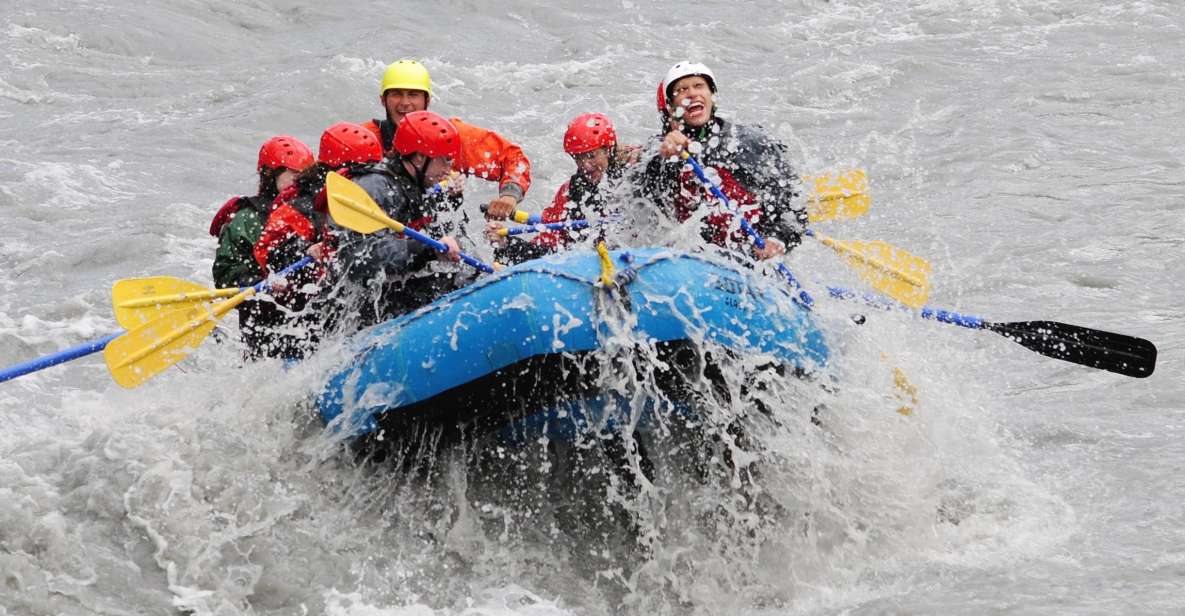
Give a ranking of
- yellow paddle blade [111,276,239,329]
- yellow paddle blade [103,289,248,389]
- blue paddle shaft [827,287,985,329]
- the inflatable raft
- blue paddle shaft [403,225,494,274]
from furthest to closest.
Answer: blue paddle shaft [827,287,985,329]
yellow paddle blade [111,276,239,329]
yellow paddle blade [103,289,248,389]
blue paddle shaft [403,225,494,274]
the inflatable raft

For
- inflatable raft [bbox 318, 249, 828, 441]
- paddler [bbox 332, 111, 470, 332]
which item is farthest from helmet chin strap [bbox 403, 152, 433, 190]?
inflatable raft [bbox 318, 249, 828, 441]

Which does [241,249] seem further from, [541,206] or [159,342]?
[541,206]

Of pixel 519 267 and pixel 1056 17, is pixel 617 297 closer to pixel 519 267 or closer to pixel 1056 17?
pixel 519 267

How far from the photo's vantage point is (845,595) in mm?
5230

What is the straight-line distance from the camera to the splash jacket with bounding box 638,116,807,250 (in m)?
6.32

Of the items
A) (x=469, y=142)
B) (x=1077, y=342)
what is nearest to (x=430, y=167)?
(x=469, y=142)

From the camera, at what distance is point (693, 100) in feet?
20.6

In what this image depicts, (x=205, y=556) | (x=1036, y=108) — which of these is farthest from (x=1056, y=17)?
(x=205, y=556)

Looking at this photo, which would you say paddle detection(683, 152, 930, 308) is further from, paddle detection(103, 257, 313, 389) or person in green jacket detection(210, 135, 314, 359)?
paddle detection(103, 257, 313, 389)

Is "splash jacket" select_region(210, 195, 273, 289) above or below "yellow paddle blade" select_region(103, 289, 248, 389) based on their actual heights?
above

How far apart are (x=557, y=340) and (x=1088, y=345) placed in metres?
2.45

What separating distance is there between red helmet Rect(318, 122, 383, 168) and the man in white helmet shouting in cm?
129

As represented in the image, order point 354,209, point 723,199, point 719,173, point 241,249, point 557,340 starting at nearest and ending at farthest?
point 557,340, point 354,209, point 723,199, point 719,173, point 241,249

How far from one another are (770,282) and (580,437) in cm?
102
